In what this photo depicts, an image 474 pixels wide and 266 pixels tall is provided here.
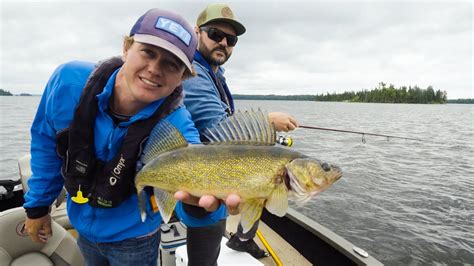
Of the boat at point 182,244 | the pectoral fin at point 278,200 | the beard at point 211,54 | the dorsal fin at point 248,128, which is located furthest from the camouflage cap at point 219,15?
the boat at point 182,244

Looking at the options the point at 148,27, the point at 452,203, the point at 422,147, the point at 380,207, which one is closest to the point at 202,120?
the point at 148,27

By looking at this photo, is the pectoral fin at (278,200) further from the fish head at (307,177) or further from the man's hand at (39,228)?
the man's hand at (39,228)

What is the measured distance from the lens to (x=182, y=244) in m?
4.14

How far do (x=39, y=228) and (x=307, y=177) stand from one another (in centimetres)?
237

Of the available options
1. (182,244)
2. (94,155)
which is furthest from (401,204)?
(94,155)

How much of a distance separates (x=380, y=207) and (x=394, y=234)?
1.72 m


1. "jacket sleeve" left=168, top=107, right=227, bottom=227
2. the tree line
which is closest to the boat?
"jacket sleeve" left=168, top=107, right=227, bottom=227

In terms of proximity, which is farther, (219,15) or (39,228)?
(219,15)

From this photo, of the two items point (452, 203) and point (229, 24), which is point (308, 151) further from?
point (229, 24)

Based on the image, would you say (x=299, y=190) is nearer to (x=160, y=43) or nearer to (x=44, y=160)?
(x=160, y=43)

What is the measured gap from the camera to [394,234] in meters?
9.37

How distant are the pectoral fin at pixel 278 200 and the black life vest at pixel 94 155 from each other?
103 centimetres

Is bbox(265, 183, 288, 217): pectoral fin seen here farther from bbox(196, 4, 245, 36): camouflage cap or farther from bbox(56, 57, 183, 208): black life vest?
bbox(196, 4, 245, 36): camouflage cap

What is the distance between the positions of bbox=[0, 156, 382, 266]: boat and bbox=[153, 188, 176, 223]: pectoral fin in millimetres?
1490
